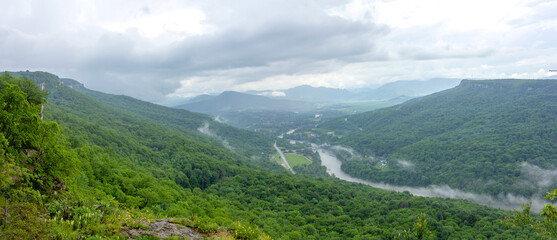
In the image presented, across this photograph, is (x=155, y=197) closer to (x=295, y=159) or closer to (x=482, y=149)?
(x=295, y=159)

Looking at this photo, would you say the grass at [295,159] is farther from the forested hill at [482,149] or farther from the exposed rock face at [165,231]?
the exposed rock face at [165,231]

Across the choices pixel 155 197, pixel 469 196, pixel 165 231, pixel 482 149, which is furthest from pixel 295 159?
pixel 165 231

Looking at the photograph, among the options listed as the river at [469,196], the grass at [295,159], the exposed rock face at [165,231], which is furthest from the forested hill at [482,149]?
the exposed rock face at [165,231]

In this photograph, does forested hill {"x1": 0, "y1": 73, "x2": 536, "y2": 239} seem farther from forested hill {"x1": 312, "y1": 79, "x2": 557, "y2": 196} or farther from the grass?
forested hill {"x1": 312, "y1": 79, "x2": 557, "y2": 196}

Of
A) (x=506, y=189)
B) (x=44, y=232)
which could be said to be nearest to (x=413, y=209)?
(x=44, y=232)

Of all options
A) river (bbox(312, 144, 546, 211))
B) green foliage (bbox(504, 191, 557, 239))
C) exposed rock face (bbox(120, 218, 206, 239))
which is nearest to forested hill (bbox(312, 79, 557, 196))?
river (bbox(312, 144, 546, 211))

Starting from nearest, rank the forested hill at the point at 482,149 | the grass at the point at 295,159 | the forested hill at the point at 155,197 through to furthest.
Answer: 1. the forested hill at the point at 155,197
2. the forested hill at the point at 482,149
3. the grass at the point at 295,159
